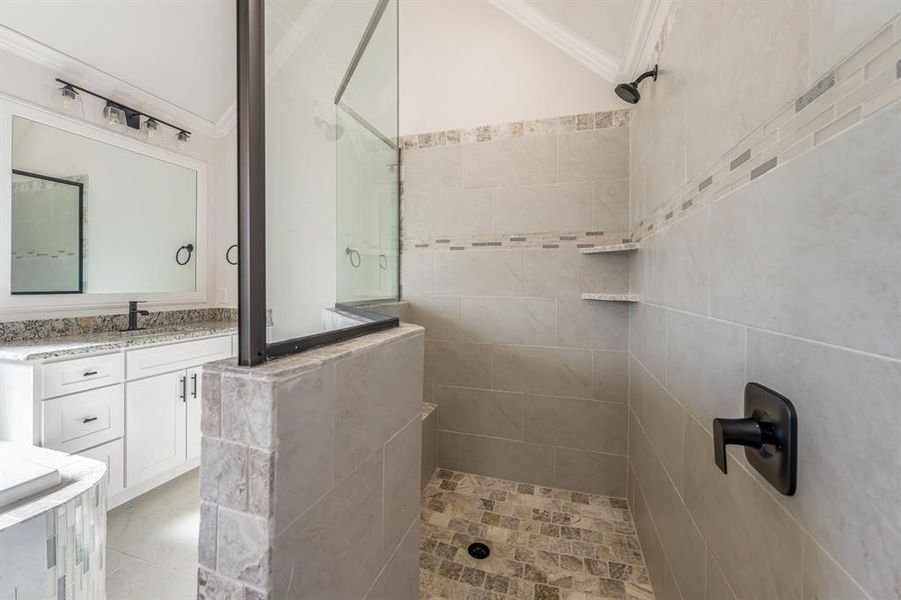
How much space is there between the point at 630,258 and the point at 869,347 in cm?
140

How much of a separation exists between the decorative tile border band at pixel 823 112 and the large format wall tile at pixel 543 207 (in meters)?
0.99

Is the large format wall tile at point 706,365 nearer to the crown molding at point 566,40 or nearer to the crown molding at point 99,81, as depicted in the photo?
the crown molding at point 566,40

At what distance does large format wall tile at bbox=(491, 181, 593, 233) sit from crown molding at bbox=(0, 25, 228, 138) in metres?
2.36

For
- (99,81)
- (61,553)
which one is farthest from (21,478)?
(99,81)

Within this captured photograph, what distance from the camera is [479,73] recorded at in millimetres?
1938

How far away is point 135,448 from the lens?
1.72m

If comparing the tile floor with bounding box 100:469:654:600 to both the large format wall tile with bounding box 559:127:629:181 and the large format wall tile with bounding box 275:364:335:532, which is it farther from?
the large format wall tile with bounding box 559:127:629:181

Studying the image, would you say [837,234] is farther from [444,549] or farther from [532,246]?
[444,549]

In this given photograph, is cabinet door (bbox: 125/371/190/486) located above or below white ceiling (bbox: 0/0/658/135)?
below

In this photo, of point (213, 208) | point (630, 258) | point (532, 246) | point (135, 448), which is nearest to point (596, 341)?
point (630, 258)

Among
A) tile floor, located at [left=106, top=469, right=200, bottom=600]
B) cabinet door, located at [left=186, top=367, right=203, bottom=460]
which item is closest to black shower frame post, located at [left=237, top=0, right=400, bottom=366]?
tile floor, located at [left=106, top=469, right=200, bottom=600]

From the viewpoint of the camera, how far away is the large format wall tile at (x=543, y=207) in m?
1.76

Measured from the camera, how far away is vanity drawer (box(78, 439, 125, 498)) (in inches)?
61.9

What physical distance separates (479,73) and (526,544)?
7.90 ft
